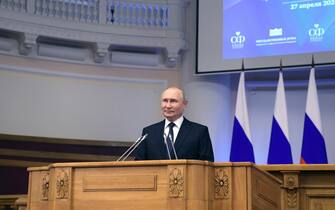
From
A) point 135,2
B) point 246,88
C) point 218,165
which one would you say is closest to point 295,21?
point 246,88

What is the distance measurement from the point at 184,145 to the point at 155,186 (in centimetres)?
75

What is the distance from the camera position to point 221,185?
3.63 metres

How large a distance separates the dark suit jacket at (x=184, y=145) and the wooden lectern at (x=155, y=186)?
568 millimetres

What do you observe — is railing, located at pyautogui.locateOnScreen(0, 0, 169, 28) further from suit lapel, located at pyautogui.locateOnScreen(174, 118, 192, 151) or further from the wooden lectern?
the wooden lectern

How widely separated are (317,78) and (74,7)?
10.5 ft

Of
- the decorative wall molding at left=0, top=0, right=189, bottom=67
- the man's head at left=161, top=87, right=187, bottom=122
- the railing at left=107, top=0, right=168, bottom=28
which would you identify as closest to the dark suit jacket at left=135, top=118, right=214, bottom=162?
the man's head at left=161, top=87, right=187, bottom=122

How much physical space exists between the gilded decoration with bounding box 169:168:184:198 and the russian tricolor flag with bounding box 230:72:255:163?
161 inches

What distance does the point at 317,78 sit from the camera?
26.5 feet

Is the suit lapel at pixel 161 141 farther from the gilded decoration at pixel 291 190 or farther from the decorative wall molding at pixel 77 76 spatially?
the decorative wall molding at pixel 77 76

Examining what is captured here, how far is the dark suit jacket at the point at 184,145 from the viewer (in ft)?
14.0

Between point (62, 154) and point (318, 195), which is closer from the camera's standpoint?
point (318, 195)

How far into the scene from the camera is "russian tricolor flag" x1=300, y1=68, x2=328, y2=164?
23.6 ft

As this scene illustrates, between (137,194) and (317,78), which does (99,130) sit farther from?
(137,194)

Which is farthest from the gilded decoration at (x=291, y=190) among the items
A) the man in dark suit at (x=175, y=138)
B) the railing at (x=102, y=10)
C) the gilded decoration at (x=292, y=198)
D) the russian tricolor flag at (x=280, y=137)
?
the railing at (x=102, y=10)
